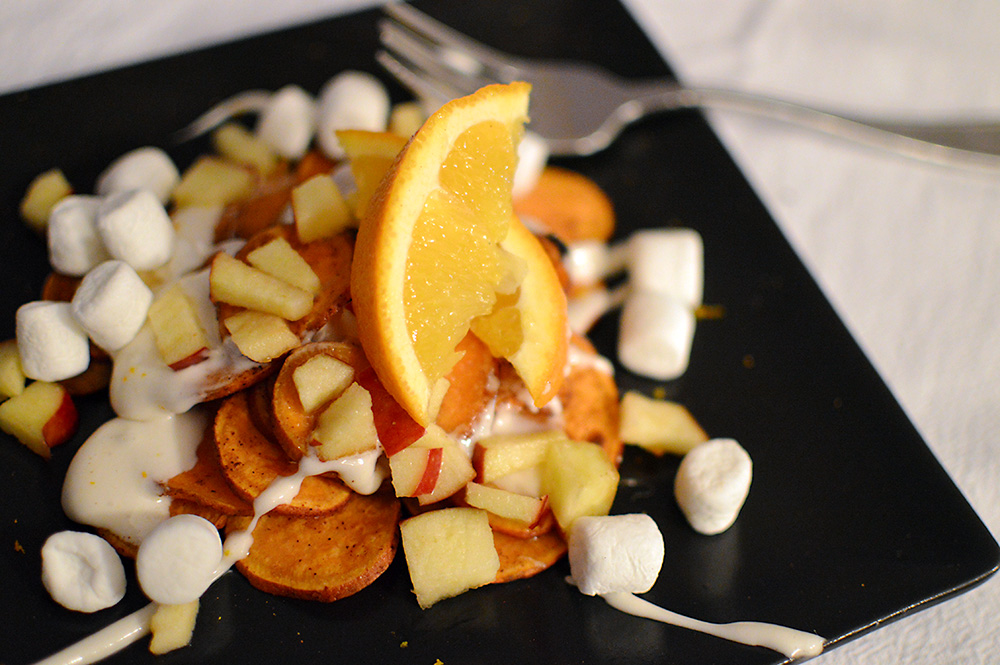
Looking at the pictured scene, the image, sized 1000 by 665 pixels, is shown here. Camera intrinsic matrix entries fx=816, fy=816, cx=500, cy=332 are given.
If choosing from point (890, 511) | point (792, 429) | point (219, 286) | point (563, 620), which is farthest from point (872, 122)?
point (219, 286)

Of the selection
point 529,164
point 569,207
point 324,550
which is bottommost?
point 324,550

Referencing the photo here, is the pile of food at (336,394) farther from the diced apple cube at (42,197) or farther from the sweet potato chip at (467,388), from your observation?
the diced apple cube at (42,197)

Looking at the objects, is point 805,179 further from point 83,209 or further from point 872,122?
point 83,209

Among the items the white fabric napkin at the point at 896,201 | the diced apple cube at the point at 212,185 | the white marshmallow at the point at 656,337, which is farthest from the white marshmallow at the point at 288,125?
the white fabric napkin at the point at 896,201

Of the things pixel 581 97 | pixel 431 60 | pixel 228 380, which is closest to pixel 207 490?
pixel 228 380

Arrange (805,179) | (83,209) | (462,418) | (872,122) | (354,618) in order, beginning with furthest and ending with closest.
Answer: (805,179) → (872,122) → (83,209) → (462,418) → (354,618)

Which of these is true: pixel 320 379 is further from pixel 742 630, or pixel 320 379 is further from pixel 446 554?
pixel 742 630

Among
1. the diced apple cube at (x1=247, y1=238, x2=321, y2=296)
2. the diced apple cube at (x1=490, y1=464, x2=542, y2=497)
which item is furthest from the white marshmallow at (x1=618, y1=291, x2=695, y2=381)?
the diced apple cube at (x1=247, y1=238, x2=321, y2=296)
